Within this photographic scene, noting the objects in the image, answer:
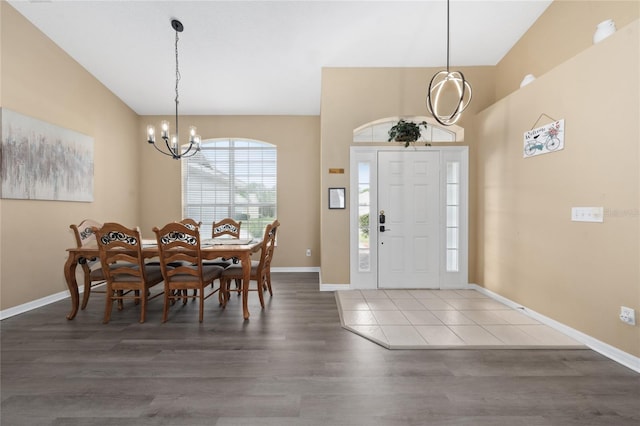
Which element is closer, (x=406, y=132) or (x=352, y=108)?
(x=406, y=132)

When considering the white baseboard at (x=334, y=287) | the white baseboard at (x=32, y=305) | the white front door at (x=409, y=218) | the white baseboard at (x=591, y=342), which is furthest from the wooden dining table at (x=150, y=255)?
the white baseboard at (x=591, y=342)

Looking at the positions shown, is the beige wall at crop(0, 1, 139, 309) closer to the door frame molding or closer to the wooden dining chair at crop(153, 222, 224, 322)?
the wooden dining chair at crop(153, 222, 224, 322)

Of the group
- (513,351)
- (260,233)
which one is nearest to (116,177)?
(260,233)

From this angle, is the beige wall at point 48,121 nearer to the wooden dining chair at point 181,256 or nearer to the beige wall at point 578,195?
the wooden dining chair at point 181,256

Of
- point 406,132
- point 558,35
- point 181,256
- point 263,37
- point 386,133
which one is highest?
point 263,37

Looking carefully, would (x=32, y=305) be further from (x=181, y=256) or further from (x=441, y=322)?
(x=441, y=322)

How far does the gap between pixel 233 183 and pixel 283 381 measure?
14.3 feet

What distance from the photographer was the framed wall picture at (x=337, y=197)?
410 centimetres

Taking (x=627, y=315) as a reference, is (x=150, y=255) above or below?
above

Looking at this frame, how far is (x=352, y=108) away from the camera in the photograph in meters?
4.11

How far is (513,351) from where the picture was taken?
91.0 inches

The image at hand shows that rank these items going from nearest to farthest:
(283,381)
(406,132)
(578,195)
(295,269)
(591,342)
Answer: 1. (283,381)
2. (591,342)
3. (578,195)
4. (406,132)
5. (295,269)

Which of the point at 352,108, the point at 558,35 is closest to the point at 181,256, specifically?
the point at 352,108

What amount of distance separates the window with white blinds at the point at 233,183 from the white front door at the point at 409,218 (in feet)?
7.92
